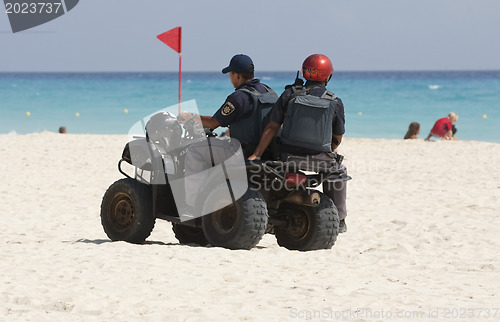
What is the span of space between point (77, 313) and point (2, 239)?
3568 millimetres

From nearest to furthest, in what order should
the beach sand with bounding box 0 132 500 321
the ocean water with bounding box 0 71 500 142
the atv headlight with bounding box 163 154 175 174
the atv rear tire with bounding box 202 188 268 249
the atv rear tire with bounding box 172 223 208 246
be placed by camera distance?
the beach sand with bounding box 0 132 500 321
the atv rear tire with bounding box 202 188 268 249
the atv headlight with bounding box 163 154 175 174
the atv rear tire with bounding box 172 223 208 246
the ocean water with bounding box 0 71 500 142

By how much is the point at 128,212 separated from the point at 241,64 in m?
1.86

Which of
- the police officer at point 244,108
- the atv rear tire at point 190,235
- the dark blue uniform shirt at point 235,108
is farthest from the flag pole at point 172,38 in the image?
the dark blue uniform shirt at point 235,108

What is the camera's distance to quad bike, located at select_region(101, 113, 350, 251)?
22.4 ft

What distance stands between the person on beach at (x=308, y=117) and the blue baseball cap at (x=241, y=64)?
1.69 ft

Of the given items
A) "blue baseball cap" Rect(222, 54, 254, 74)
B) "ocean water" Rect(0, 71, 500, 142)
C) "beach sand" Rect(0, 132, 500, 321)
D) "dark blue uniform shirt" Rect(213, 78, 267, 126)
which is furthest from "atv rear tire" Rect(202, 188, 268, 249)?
"ocean water" Rect(0, 71, 500, 142)

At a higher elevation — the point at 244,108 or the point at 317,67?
the point at 317,67

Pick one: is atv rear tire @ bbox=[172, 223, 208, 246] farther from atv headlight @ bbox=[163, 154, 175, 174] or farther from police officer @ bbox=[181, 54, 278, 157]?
police officer @ bbox=[181, 54, 278, 157]

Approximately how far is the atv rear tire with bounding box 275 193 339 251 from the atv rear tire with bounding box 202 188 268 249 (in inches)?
22.2

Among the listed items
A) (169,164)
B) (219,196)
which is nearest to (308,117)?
(219,196)

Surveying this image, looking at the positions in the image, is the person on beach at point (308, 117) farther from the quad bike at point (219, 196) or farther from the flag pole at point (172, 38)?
the flag pole at point (172, 38)

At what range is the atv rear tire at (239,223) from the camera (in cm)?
677

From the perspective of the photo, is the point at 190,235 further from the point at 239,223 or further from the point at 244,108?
the point at 244,108

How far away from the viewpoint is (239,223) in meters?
6.84
